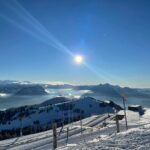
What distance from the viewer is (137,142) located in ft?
39.1

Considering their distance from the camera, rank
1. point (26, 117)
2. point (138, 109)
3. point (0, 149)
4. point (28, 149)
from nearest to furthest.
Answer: point (28, 149) → point (0, 149) → point (138, 109) → point (26, 117)

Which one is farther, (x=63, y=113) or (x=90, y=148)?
(x=63, y=113)

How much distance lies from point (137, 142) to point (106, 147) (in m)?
1.32

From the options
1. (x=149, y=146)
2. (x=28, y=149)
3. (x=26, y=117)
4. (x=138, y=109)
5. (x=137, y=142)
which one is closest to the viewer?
(x=149, y=146)

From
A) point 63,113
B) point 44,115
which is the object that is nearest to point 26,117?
point 44,115

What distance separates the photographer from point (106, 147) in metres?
11.5

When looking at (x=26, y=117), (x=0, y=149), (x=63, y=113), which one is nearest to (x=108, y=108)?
(x=63, y=113)

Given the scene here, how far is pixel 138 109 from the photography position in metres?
117

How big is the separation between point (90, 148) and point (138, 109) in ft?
354

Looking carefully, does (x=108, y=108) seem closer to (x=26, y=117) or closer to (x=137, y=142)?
(x=26, y=117)

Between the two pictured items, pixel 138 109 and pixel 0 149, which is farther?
pixel 138 109

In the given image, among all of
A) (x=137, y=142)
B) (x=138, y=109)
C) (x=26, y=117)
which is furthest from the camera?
(x=26, y=117)

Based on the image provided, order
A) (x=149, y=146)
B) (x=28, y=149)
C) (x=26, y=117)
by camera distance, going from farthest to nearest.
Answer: (x=26, y=117) < (x=28, y=149) < (x=149, y=146)

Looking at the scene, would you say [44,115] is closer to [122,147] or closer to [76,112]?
[76,112]
